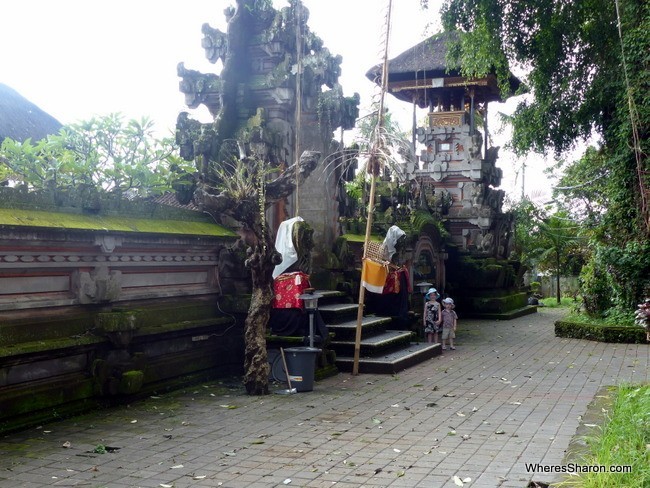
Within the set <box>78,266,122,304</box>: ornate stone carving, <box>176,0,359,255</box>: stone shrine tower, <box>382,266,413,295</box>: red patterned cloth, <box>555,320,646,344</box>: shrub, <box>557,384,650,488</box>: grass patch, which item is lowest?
<box>555,320,646,344</box>: shrub

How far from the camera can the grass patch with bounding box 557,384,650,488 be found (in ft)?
17.3

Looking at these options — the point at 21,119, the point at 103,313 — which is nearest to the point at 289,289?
the point at 103,313

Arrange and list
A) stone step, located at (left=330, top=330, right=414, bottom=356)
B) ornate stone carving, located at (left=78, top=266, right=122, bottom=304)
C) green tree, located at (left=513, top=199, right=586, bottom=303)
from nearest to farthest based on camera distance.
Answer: ornate stone carving, located at (left=78, top=266, right=122, bottom=304) < stone step, located at (left=330, top=330, right=414, bottom=356) < green tree, located at (left=513, top=199, right=586, bottom=303)

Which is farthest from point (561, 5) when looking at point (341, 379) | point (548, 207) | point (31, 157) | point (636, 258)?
point (548, 207)

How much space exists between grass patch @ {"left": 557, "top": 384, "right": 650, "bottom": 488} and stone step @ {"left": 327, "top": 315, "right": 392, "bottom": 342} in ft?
19.4

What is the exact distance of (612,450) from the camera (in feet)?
19.6

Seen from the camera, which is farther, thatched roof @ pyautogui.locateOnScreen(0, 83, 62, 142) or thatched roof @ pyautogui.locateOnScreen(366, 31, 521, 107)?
thatched roof @ pyautogui.locateOnScreen(366, 31, 521, 107)

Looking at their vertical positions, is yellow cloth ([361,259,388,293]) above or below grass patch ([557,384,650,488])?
above

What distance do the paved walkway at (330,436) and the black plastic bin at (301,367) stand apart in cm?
25

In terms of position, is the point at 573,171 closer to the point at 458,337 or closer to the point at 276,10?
the point at 458,337

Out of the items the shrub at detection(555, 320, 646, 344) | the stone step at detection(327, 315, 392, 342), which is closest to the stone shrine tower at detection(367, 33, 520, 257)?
the shrub at detection(555, 320, 646, 344)

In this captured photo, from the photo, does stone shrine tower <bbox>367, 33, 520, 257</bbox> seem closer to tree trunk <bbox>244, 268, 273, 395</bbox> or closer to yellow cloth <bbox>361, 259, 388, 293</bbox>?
yellow cloth <bbox>361, 259, 388, 293</bbox>

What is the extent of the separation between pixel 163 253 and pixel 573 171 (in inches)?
1005

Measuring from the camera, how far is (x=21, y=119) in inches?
663
